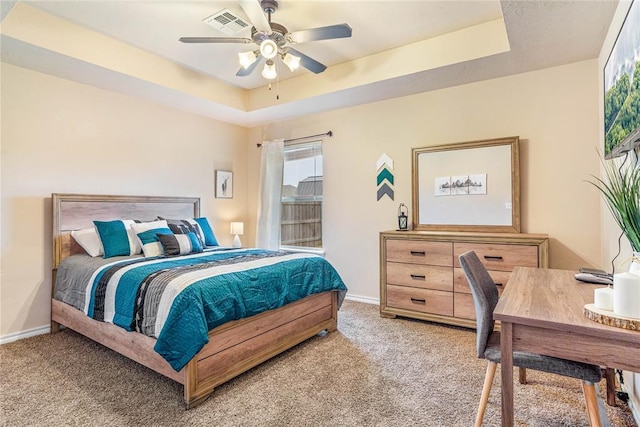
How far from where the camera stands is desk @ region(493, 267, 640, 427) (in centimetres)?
107

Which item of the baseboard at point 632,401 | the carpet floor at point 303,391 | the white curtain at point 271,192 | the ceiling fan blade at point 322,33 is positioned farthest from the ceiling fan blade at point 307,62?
the baseboard at point 632,401

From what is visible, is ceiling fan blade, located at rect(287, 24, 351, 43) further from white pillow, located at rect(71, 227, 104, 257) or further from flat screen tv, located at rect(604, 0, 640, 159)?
white pillow, located at rect(71, 227, 104, 257)

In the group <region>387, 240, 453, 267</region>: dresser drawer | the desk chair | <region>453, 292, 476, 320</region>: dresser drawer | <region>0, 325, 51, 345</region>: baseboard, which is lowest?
<region>0, 325, 51, 345</region>: baseboard

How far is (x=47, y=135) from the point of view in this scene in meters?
3.18

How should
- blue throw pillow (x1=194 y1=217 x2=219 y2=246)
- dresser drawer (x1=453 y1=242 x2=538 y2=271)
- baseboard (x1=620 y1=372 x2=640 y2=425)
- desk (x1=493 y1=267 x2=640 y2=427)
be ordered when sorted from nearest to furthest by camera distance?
1. desk (x1=493 y1=267 x2=640 y2=427)
2. baseboard (x1=620 y1=372 x2=640 y2=425)
3. dresser drawer (x1=453 y1=242 x2=538 y2=271)
4. blue throw pillow (x1=194 y1=217 x2=219 y2=246)

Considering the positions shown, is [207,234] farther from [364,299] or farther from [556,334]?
[556,334]

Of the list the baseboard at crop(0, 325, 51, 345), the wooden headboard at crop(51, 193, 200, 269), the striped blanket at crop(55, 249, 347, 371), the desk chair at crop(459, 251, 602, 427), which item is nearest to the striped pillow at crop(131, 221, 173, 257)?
the striped blanket at crop(55, 249, 347, 371)

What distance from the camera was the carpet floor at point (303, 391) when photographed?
6.04 feet

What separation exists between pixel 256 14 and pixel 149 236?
2.22 m

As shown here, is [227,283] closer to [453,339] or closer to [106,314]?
[106,314]

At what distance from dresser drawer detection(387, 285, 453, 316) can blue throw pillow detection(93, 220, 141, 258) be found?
2.60 m

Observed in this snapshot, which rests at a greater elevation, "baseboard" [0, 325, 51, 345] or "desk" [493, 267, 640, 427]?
"desk" [493, 267, 640, 427]

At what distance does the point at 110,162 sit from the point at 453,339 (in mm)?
3874

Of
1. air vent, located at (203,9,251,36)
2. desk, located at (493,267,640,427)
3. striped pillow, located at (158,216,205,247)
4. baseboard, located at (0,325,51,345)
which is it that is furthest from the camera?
striped pillow, located at (158,216,205,247)
